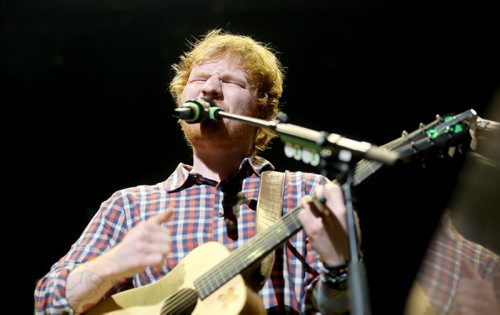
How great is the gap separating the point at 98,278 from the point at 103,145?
1.63m

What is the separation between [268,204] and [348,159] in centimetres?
72

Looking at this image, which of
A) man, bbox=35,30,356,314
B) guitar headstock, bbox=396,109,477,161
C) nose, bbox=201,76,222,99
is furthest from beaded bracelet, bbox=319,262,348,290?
nose, bbox=201,76,222,99

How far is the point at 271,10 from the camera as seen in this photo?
3.12m

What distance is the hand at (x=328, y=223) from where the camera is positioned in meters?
1.51

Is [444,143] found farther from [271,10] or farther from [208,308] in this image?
[271,10]

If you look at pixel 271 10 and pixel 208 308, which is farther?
pixel 271 10

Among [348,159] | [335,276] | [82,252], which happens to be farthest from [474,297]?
[82,252]

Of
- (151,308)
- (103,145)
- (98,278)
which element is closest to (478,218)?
(151,308)

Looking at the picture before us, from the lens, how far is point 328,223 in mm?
1541

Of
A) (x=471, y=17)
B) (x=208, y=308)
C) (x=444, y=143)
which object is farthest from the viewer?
(x=471, y=17)

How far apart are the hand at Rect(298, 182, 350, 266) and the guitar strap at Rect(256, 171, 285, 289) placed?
9.4 inches

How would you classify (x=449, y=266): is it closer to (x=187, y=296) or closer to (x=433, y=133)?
(x=433, y=133)

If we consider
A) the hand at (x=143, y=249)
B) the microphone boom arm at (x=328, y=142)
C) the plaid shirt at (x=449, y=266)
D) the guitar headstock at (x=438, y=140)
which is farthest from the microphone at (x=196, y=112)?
the plaid shirt at (x=449, y=266)

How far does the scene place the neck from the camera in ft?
7.23
